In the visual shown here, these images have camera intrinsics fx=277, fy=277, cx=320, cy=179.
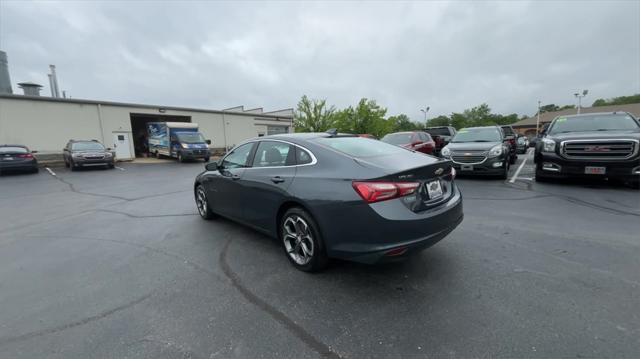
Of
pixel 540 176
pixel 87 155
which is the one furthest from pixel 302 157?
pixel 87 155

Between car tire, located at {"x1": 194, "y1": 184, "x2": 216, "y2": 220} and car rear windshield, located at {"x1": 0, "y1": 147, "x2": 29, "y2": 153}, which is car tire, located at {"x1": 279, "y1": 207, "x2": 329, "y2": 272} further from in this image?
car rear windshield, located at {"x1": 0, "y1": 147, "x2": 29, "y2": 153}

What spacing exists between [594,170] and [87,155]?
783 inches

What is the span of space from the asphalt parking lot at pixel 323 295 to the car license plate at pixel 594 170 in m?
1.73

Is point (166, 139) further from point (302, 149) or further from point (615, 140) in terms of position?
point (615, 140)

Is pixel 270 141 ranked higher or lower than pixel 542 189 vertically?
higher

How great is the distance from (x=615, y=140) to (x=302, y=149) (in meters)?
7.11

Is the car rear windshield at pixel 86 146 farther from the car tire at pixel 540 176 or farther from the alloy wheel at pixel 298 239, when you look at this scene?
the car tire at pixel 540 176

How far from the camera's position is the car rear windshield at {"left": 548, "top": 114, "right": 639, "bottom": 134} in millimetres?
6779

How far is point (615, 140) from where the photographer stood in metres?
5.97

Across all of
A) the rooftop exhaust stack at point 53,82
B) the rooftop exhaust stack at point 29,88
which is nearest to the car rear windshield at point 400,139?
the rooftop exhaust stack at point 29,88

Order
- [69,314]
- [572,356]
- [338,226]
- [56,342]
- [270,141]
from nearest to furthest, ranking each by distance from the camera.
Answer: [572,356]
[56,342]
[69,314]
[338,226]
[270,141]

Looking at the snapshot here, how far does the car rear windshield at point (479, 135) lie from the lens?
8.73 metres

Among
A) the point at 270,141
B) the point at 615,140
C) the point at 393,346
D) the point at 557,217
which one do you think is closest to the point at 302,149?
the point at 270,141

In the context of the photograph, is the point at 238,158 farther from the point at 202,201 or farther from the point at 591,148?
the point at 591,148
